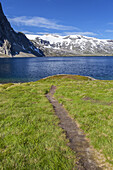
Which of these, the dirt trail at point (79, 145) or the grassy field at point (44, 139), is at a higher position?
the grassy field at point (44, 139)

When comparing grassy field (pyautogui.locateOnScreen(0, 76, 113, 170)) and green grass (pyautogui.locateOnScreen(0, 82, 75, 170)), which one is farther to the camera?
grassy field (pyautogui.locateOnScreen(0, 76, 113, 170))

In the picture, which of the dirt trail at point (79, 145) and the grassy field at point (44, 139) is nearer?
the dirt trail at point (79, 145)

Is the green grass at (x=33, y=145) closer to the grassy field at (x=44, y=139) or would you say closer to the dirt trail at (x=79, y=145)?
the grassy field at (x=44, y=139)

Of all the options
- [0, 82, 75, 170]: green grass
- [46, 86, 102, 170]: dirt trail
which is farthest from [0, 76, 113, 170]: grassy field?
[46, 86, 102, 170]: dirt trail

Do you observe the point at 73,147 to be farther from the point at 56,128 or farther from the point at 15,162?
the point at 15,162

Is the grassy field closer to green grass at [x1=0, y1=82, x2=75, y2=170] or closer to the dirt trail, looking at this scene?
green grass at [x1=0, y1=82, x2=75, y2=170]

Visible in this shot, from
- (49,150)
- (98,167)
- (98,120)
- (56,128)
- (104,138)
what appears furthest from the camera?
(98,120)

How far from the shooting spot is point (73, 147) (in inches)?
363

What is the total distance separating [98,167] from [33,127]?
21.1ft

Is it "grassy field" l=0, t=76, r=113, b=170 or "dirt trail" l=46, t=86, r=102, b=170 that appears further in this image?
"grassy field" l=0, t=76, r=113, b=170

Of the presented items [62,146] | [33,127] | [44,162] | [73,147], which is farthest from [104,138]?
[33,127]

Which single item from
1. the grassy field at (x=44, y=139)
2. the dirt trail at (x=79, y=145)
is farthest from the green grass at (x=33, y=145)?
the dirt trail at (x=79, y=145)

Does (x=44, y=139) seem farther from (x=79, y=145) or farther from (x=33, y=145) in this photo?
(x=79, y=145)

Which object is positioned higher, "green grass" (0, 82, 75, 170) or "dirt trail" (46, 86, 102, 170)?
"green grass" (0, 82, 75, 170)
